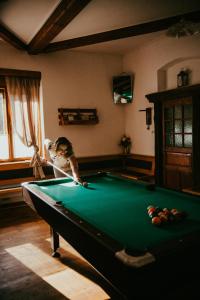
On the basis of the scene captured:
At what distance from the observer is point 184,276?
152 centimetres

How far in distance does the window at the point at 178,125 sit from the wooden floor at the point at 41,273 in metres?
2.58

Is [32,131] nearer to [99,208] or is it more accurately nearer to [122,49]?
[122,49]

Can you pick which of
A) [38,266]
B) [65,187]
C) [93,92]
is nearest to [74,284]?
[38,266]

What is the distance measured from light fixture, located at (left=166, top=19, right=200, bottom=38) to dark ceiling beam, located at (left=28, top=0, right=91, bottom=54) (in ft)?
3.24

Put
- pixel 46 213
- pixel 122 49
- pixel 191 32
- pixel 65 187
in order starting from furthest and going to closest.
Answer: pixel 122 49 → pixel 65 187 → pixel 191 32 → pixel 46 213

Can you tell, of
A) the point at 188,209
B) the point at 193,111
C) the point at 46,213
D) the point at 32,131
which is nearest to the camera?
the point at 188,209

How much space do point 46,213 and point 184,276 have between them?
4.62ft

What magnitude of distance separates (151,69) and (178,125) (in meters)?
1.38

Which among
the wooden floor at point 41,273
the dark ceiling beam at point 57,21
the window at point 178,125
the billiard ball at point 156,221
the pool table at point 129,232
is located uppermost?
the dark ceiling beam at point 57,21

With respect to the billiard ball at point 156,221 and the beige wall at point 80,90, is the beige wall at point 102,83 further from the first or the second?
the billiard ball at point 156,221

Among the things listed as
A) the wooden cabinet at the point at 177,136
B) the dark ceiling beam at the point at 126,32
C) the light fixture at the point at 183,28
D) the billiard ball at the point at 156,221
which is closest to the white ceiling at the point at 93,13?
the dark ceiling beam at the point at 126,32

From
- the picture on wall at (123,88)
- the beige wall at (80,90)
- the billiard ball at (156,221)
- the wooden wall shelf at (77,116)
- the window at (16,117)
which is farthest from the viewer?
the picture on wall at (123,88)

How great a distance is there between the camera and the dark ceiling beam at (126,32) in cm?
384

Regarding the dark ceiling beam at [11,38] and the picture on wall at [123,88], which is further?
the picture on wall at [123,88]
